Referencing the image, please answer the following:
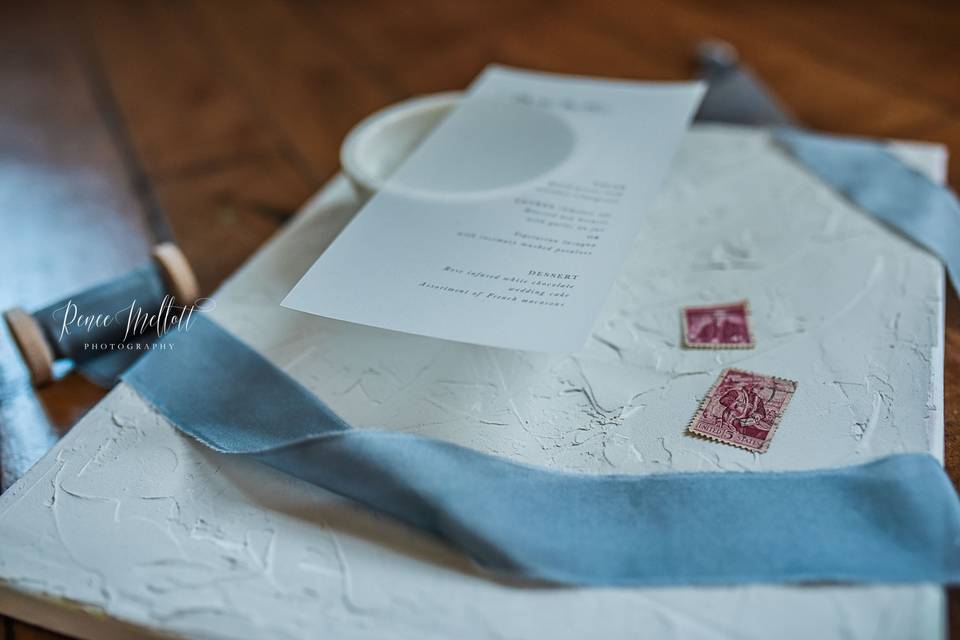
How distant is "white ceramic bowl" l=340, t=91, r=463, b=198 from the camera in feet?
1.65

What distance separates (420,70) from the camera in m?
0.78

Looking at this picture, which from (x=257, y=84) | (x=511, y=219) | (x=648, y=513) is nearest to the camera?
(x=648, y=513)

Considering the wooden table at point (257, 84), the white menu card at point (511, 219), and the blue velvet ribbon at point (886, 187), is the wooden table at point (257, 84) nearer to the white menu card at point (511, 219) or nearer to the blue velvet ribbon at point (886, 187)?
the blue velvet ribbon at point (886, 187)

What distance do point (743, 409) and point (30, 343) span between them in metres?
0.38

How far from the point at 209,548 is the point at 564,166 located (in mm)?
286

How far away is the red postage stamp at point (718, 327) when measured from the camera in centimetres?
43

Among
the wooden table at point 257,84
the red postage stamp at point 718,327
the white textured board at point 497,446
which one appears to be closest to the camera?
the white textured board at point 497,446

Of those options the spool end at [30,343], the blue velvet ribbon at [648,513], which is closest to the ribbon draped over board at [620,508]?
the blue velvet ribbon at [648,513]

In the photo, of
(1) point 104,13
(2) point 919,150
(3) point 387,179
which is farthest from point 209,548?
(1) point 104,13

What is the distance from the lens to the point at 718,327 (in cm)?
44

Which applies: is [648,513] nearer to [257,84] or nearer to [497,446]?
[497,446]

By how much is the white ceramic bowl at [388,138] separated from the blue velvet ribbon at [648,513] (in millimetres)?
185

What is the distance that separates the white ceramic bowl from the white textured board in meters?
0.06

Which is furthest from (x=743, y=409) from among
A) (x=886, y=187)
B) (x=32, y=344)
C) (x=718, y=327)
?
(x=32, y=344)
